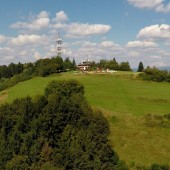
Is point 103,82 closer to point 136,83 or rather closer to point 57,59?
point 136,83

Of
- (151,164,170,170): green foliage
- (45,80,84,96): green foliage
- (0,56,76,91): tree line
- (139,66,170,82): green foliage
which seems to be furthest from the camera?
(0,56,76,91): tree line

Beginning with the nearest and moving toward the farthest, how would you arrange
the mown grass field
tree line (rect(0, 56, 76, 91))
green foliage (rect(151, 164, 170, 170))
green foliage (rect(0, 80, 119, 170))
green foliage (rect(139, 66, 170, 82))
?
green foliage (rect(0, 80, 119, 170)), green foliage (rect(151, 164, 170, 170)), the mown grass field, green foliage (rect(139, 66, 170, 82)), tree line (rect(0, 56, 76, 91))

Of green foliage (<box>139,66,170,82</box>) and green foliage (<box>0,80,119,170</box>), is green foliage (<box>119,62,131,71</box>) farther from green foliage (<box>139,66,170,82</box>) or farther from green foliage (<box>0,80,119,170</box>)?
green foliage (<box>0,80,119,170</box>)

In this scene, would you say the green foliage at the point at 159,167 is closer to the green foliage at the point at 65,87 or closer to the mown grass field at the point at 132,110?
the mown grass field at the point at 132,110

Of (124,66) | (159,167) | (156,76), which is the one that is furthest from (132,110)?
(124,66)

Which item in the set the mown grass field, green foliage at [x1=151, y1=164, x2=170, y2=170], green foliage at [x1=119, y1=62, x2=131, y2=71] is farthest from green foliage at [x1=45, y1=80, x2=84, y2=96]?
green foliage at [x1=119, y1=62, x2=131, y2=71]

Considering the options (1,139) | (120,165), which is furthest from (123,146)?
(1,139)
